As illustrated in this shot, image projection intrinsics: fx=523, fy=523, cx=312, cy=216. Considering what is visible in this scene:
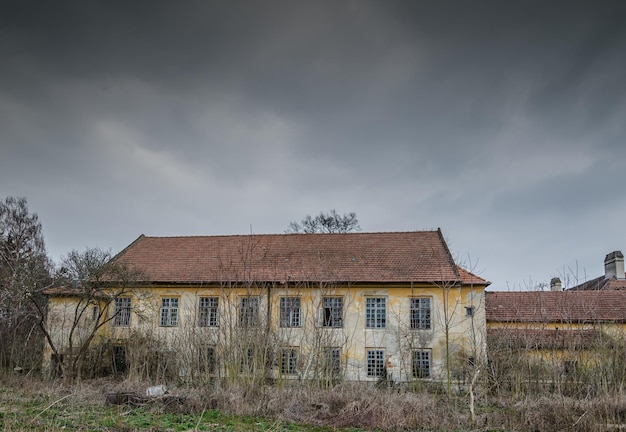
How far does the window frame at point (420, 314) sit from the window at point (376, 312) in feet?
3.65

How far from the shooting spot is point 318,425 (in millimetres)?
11914

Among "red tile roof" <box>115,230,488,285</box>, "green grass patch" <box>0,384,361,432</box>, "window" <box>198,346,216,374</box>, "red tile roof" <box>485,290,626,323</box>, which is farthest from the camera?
"red tile roof" <box>485,290,626,323</box>

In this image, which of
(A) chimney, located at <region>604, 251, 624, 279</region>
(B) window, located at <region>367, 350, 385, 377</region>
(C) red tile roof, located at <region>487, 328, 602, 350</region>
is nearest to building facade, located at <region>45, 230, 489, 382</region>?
(B) window, located at <region>367, 350, 385, 377</region>

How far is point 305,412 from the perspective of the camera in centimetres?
1285

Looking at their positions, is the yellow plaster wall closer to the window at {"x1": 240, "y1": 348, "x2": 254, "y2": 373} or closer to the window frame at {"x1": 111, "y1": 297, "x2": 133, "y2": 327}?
the window frame at {"x1": 111, "y1": 297, "x2": 133, "y2": 327}

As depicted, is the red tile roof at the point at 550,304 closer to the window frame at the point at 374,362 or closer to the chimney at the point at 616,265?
the chimney at the point at 616,265

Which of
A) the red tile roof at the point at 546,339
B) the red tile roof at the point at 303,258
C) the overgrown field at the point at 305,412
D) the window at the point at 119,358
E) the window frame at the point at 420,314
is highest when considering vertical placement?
the red tile roof at the point at 303,258

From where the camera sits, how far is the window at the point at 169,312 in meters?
23.3

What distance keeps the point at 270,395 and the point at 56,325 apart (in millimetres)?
13864

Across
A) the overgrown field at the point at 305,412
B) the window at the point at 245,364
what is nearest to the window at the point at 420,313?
the overgrown field at the point at 305,412

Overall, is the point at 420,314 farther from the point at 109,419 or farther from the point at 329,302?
the point at 109,419

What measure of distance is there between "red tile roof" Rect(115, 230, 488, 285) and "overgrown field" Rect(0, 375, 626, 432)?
7.67 meters

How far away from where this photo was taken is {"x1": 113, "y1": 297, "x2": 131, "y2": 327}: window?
76.9 feet

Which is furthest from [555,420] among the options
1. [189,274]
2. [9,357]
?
[9,357]
